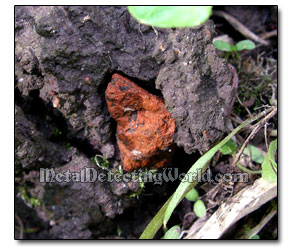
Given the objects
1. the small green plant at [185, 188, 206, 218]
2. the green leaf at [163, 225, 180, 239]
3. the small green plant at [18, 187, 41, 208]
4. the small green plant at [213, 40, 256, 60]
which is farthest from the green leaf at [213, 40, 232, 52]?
the small green plant at [18, 187, 41, 208]

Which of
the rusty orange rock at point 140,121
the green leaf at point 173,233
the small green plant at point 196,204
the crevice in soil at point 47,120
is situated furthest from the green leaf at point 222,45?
the green leaf at point 173,233

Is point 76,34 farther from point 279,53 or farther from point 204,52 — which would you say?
point 279,53

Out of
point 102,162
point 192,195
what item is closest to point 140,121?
point 102,162

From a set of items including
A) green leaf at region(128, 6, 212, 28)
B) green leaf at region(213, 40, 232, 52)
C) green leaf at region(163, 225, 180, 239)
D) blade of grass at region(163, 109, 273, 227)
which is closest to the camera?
green leaf at region(128, 6, 212, 28)

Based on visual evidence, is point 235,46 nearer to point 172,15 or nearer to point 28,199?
point 172,15

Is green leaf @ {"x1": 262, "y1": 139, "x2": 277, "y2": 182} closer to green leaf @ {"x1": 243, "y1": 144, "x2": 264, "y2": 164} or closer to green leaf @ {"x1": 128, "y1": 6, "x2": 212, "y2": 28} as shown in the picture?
green leaf @ {"x1": 243, "y1": 144, "x2": 264, "y2": 164}
